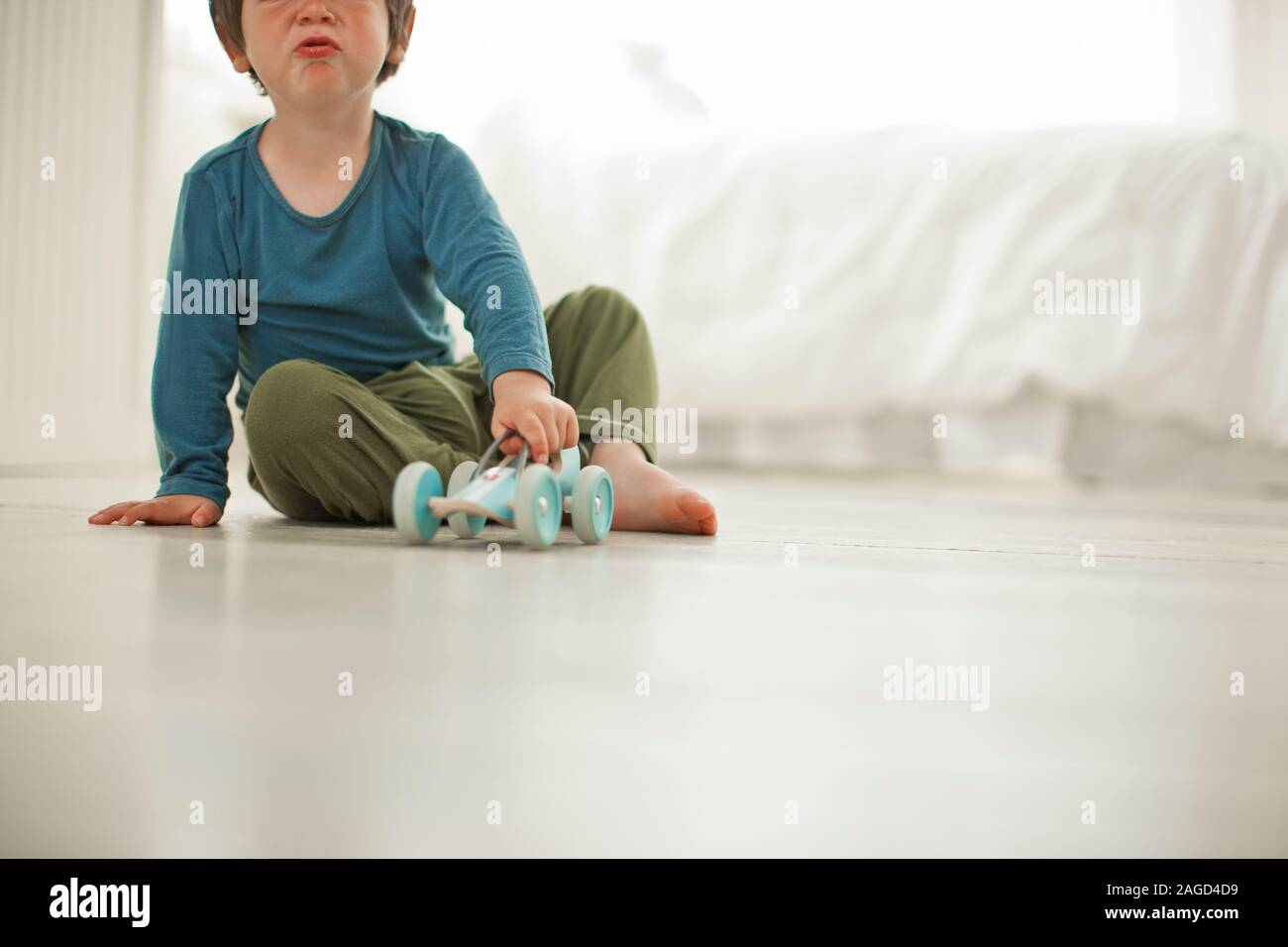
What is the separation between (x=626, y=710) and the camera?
416mm

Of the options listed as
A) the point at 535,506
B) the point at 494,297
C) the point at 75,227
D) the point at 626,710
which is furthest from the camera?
the point at 75,227

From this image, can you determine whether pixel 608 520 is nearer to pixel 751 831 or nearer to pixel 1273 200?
pixel 751 831

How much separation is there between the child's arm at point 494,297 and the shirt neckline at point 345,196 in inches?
2.2

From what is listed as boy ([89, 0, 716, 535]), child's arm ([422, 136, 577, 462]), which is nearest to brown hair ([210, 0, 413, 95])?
boy ([89, 0, 716, 535])

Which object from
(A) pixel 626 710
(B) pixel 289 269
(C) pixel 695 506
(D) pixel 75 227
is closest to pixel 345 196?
(B) pixel 289 269

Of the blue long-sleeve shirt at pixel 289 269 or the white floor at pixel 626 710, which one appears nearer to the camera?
the white floor at pixel 626 710

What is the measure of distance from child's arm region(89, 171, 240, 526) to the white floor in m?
0.20

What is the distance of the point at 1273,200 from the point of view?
5.89 feet

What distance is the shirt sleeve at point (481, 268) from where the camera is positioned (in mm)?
930

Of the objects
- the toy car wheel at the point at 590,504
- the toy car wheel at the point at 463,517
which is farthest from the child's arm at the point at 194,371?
the toy car wheel at the point at 590,504

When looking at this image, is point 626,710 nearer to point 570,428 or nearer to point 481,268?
point 570,428

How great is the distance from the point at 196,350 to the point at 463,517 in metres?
0.33

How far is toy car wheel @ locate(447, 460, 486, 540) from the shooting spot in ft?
2.89

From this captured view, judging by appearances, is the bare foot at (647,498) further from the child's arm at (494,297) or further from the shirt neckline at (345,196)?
the shirt neckline at (345,196)
